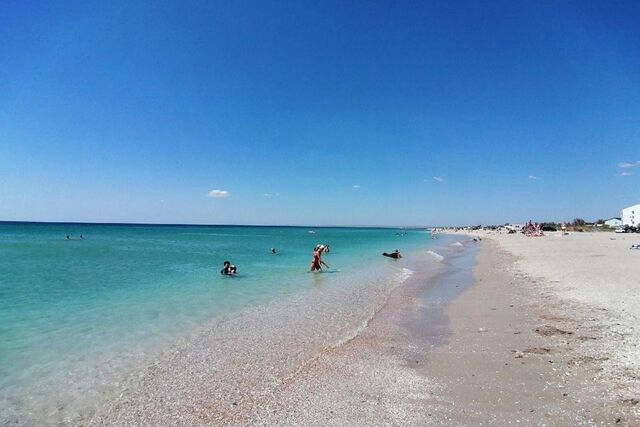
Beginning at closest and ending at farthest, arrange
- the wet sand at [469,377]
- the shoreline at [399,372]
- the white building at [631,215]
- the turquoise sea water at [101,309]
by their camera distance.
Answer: the wet sand at [469,377]
the shoreline at [399,372]
the turquoise sea water at [101,309]
the white building at [631,215]

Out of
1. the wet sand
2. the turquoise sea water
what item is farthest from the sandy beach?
the turquoise sea water

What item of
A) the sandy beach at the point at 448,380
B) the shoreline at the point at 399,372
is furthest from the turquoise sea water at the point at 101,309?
the sandy beach at the point at 448,380

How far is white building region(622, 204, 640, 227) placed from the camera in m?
106

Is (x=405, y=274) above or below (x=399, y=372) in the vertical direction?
below

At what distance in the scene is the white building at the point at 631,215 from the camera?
106m

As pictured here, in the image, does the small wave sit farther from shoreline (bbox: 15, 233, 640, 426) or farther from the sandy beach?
the sandy beach

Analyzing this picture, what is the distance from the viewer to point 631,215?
108125mm

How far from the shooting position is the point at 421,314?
39.9ft

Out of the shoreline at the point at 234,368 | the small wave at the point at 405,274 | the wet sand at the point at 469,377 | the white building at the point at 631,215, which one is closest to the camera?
the wet sand at the point at 469,377

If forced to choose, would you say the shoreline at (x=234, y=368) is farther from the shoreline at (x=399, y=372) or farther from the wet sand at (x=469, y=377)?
the wet sand at (x=469, y=377)

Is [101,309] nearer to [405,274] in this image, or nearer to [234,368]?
[234,368]

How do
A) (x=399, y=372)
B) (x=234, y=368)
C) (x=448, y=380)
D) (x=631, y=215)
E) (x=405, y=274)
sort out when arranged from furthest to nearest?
(x=631, y=215)
(x=405, y=274)
(x=234, y=368)
(x=399, y=372)
(x=448, y=380)

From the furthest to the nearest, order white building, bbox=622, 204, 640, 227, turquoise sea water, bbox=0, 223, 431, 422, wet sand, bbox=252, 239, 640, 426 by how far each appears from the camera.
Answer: white building, bbox=622, 204, 640, 227 → turquoise sea water, bbox=0, 223, 431, 422 → wet sand, bbox=252, 239, 640, 426

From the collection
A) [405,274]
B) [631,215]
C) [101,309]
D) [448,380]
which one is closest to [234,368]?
[448,380]
